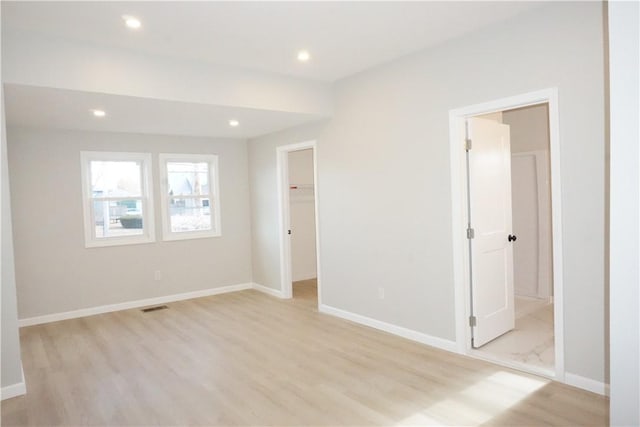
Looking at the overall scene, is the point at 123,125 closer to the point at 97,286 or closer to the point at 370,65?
the point at 97,286

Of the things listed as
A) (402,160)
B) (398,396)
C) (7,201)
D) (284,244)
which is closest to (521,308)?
(402,160)

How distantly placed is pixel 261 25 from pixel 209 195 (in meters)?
3.66

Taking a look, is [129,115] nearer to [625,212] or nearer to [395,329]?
[395,329]

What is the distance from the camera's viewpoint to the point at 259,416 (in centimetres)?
273

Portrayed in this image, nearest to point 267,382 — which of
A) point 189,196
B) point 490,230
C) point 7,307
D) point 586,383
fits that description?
point 7,307

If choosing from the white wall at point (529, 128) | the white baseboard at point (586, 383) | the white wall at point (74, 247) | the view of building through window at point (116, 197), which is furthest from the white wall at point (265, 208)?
the white baseboard at point (586, 383)

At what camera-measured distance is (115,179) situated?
564 centimetres

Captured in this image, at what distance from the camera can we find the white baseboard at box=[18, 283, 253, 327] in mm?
5031

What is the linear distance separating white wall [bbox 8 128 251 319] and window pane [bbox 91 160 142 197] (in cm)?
21

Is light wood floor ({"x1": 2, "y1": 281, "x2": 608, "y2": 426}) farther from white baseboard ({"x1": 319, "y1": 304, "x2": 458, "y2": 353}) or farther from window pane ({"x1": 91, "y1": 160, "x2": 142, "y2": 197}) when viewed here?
window pane ({"x1": 91, "y1": 160, "x2": 142, "y2": 197})

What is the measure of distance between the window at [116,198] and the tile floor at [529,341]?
4.50m

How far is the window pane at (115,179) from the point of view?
18.0ft

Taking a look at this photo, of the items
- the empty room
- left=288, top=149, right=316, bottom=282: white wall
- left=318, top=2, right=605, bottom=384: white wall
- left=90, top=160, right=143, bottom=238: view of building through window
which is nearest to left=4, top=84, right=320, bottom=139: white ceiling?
the empty room

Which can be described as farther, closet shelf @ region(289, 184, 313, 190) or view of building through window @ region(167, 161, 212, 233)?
closet shelf @ region(289, 184, 313, 190)
